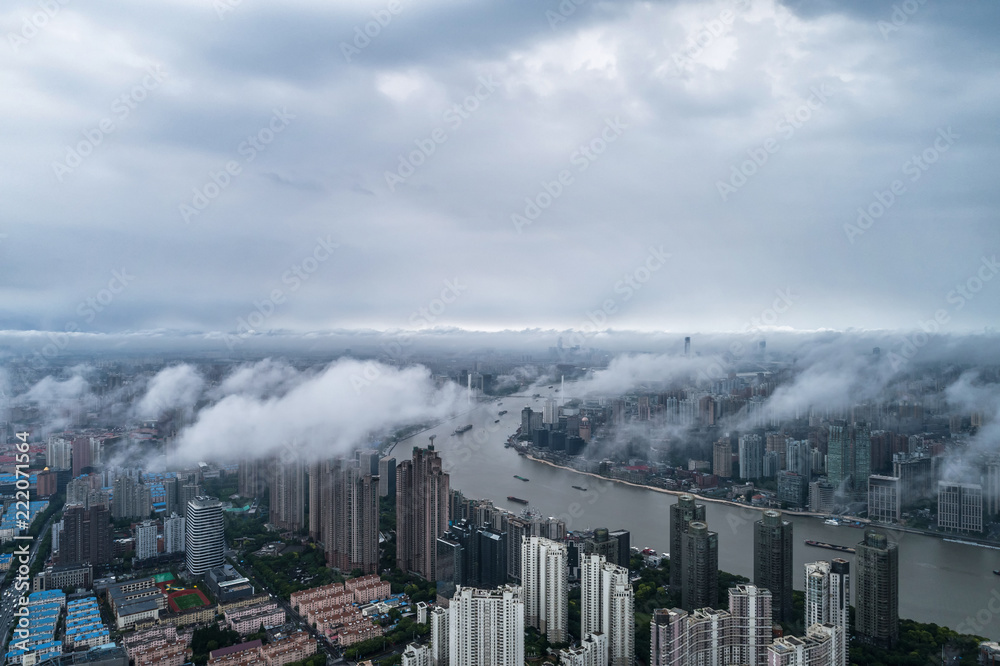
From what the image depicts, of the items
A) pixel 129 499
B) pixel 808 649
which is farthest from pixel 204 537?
pixel 808 649

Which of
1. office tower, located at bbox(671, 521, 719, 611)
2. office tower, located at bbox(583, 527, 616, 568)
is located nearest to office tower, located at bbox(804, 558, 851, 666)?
office tower, located at bbox(671, 521, 719, 611)

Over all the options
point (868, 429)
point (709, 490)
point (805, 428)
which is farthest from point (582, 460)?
point (868, 429)

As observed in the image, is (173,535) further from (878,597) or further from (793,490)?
(793,490)

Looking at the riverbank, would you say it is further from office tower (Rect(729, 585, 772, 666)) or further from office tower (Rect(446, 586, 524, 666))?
office tower (Rect(446, 586, 524, 666))

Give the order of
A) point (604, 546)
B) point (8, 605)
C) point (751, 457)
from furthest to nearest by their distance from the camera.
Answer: point (751, 457) < point (604, 546) < point (8, 605)

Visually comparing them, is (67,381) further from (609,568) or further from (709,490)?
(709,490)
